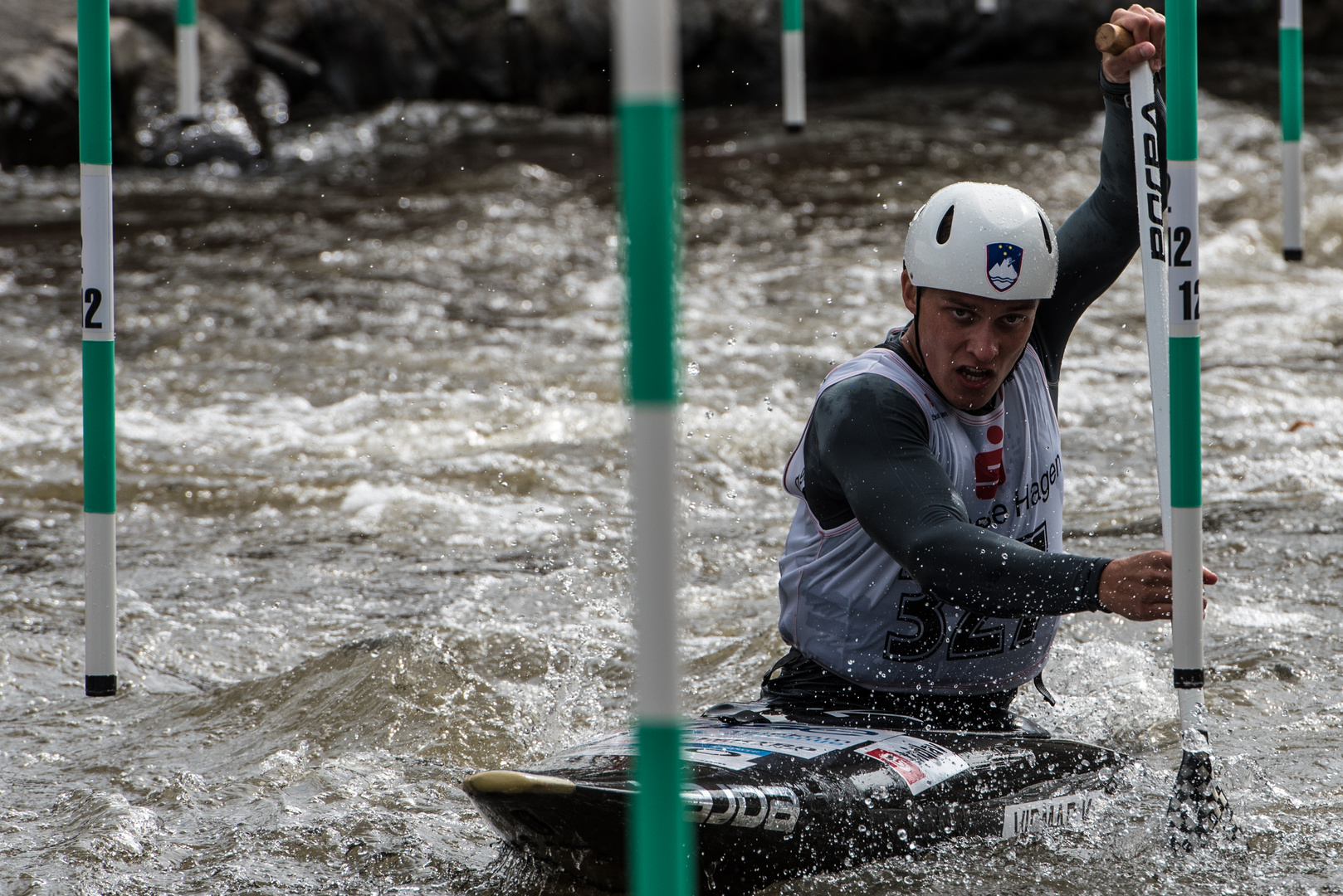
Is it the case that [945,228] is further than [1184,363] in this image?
Yes

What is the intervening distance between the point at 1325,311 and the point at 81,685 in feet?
23.6

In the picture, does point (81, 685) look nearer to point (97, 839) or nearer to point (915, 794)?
point (97, 839)

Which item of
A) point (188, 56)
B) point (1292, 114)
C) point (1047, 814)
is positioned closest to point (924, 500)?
point (1047, 814)

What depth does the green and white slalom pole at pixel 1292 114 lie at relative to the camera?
277 inches

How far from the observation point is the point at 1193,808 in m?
2.99

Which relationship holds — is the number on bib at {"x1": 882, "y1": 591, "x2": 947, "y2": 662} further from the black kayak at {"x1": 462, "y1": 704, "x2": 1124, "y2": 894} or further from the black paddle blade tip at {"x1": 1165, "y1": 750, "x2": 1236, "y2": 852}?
the black paddle blade tip at {"x1": 1165, "y1": 750, "x2": 1236, "y2": 852}

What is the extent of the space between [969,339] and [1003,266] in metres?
0.16

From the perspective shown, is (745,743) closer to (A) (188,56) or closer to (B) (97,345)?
(B) (97,345)

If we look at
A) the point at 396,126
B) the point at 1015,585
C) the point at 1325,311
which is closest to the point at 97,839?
the point at 1015,585

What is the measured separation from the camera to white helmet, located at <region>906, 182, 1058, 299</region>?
9.57 ft

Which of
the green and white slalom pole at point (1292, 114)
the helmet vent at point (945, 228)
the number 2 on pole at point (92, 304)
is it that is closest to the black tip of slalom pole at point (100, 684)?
the number 2 on pole at point (92, 304)

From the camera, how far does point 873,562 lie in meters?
3.07

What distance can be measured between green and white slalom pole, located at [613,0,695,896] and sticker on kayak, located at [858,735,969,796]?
1.55 meters

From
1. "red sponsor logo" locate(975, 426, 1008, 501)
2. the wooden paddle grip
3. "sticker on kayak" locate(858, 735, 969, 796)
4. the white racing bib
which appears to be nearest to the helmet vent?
the white racing bib
